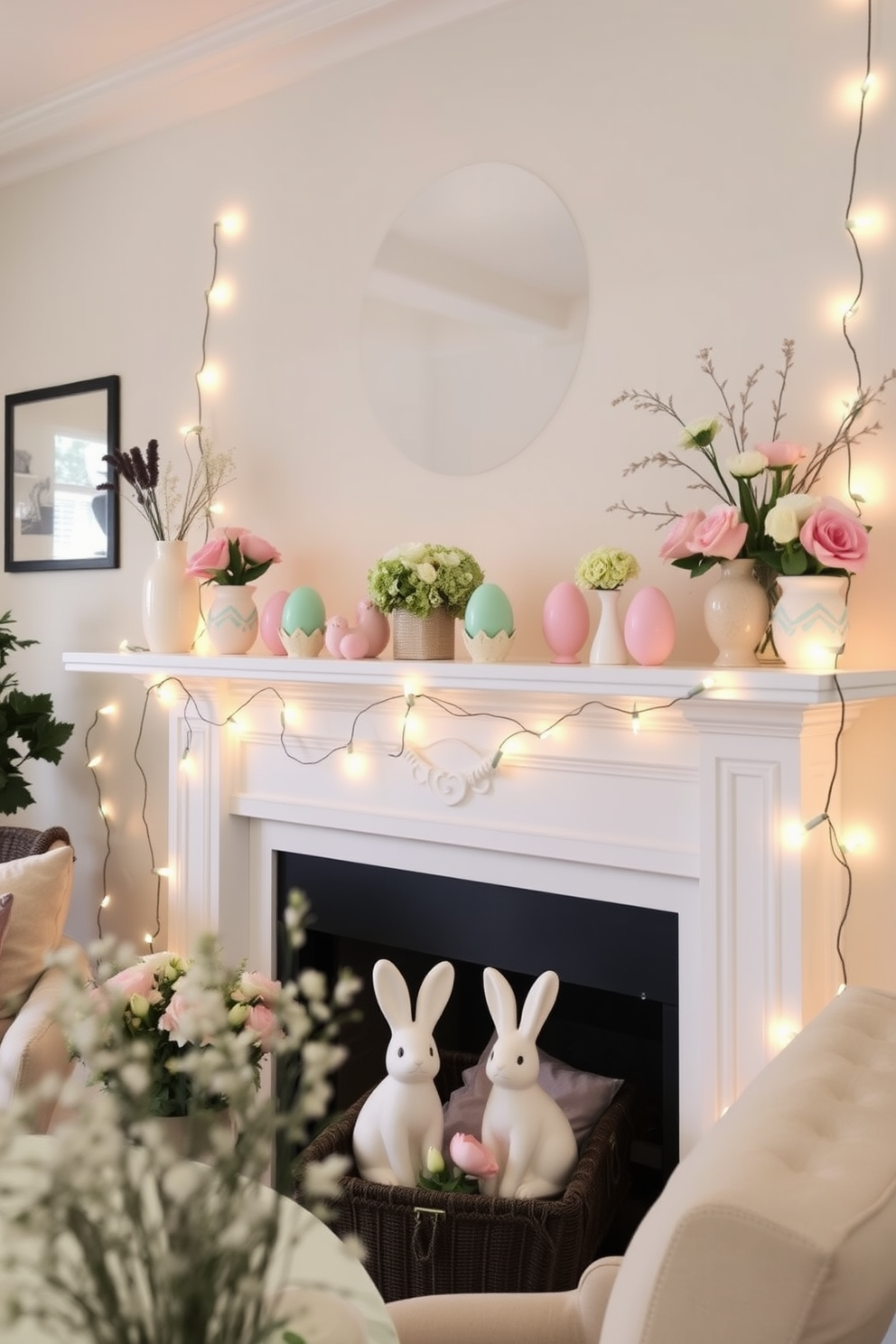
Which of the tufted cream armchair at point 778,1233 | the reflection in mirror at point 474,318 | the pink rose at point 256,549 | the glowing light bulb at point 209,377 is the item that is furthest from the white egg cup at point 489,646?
the glowing light bulb at point 209,377

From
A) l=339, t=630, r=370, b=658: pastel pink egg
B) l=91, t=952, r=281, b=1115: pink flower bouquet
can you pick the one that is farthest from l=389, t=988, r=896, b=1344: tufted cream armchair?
l=339, t=630, r=370, b=658: pastel pink egg

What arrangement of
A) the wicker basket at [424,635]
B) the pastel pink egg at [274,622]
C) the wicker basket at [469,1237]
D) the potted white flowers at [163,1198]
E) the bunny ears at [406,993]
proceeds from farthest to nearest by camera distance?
the pastel pink egg at [274,622] → the wicker basket at [424,635] → the bunny ears at [406,993] → the wicker basket at [469,1237] → the potted white flowers at [163,1198]

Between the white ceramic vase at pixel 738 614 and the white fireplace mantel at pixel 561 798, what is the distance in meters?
0.12

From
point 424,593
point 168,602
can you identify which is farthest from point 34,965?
Answer: point 424,593

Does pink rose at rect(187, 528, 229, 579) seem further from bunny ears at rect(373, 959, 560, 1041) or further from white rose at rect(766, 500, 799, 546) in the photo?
white rose at rect(766, 500, 799, 546)

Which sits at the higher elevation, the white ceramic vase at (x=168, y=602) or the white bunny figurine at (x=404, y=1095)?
the white ceramic vase at (x=168, y=602)

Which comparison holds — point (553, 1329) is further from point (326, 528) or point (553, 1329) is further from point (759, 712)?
point (326, 528)

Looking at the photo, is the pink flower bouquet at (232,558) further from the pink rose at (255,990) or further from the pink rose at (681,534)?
the pink rose at (681,534)

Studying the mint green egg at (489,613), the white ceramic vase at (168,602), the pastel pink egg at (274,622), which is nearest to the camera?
the mint green egg at (489,613)

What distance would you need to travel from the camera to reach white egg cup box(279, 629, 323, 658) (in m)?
2.24

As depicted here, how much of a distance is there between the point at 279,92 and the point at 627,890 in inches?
81.6

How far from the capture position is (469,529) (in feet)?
7.61

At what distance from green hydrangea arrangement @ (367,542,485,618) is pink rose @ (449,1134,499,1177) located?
0.95 meters

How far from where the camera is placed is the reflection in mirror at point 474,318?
2209mm
